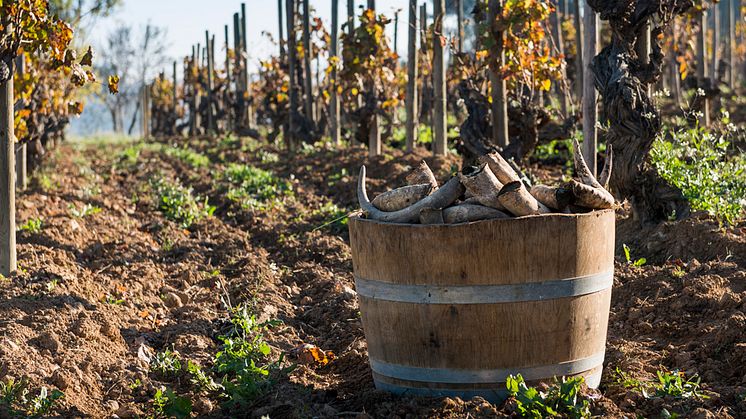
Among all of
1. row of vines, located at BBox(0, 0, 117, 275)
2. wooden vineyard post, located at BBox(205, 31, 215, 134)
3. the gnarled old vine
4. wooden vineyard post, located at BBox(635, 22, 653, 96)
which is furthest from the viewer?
wooden vineyard post, located at BBox(205, 31, 215, 134)

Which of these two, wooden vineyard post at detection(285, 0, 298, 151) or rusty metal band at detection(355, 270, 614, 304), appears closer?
rusty metal band at detection(355, 270, 614, 304)

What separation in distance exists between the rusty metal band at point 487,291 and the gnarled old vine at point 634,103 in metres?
3.44

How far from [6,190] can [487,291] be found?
13.1 feet

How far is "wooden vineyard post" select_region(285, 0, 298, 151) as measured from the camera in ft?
61.7

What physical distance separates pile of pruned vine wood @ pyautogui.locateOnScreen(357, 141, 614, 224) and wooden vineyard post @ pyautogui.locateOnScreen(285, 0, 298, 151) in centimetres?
1468

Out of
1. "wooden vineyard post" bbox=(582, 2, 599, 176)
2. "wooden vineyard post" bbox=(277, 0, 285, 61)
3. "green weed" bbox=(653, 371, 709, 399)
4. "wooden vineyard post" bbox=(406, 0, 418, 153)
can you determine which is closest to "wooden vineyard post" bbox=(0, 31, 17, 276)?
"green weed" bbox=(653, 371, 709, 399)

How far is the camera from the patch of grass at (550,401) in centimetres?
354

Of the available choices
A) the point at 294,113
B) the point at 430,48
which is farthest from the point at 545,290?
the point at 294,113

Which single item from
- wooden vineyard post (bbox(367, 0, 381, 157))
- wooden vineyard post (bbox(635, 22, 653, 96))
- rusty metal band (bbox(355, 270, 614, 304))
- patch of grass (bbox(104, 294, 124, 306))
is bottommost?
patch of grass (bbox(104, 294, 124, 306))

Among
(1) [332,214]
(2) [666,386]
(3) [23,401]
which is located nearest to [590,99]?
(1) [332,214]

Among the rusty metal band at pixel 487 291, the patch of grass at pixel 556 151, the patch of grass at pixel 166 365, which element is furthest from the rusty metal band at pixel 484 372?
the patch of grass at pixel 556 151

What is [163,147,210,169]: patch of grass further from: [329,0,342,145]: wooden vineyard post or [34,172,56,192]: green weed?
[34,172,56,192]: green weed

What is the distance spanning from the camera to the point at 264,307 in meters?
5.92

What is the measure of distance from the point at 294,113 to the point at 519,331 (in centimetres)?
1533
